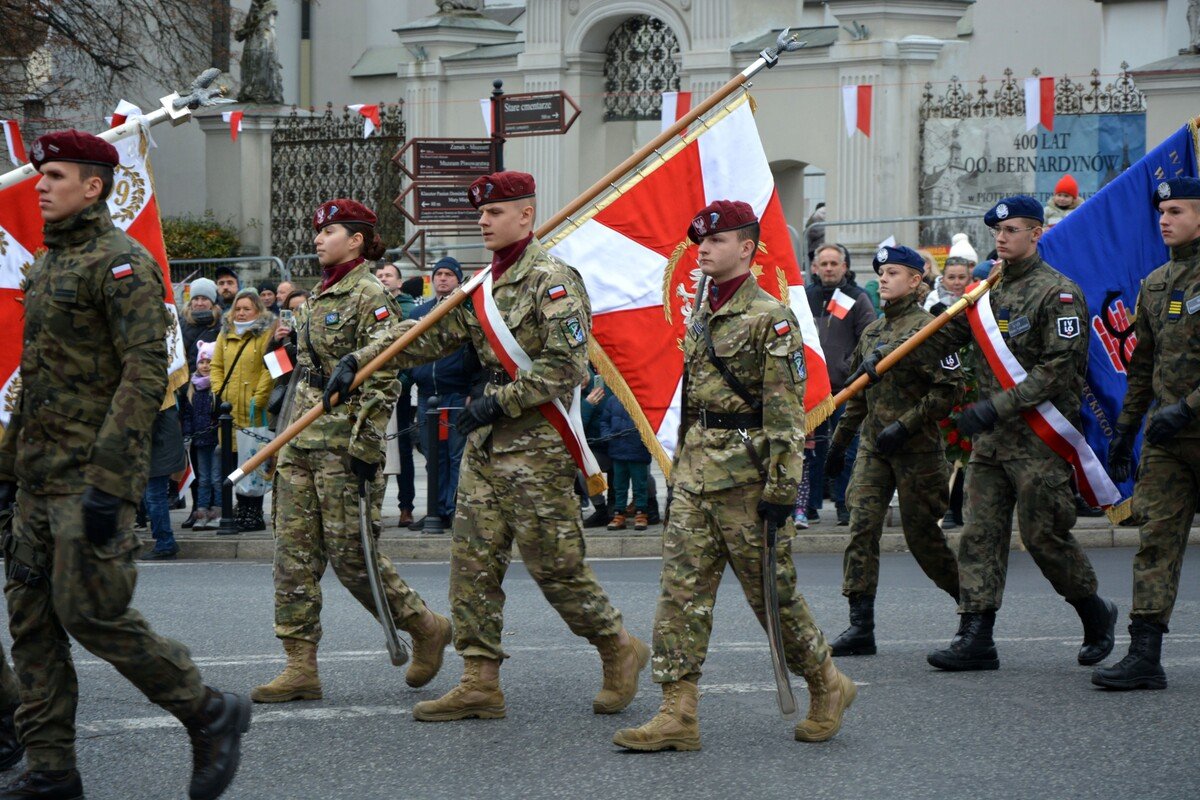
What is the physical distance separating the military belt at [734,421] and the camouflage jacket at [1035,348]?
71.0 inches

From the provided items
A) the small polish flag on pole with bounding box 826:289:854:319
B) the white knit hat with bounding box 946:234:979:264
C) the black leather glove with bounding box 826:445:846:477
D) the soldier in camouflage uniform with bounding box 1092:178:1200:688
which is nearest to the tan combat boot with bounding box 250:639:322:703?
the black leather glove with bounding box 826:445:846:477

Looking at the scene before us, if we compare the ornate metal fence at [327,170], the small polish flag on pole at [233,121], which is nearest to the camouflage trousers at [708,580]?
the ornate metal fence at [327,170]

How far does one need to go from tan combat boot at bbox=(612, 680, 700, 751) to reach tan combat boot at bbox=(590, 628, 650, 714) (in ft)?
1.77

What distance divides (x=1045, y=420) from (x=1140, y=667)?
118 cm

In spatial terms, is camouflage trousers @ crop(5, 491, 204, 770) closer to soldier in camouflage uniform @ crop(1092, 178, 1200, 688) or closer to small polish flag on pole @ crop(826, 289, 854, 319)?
soldier in camouflage uniform @ crop(1092, 178, 1200, 688)

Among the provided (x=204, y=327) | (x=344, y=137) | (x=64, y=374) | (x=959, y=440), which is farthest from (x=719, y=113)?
(x=344, y=137)

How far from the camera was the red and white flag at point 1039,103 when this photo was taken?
19.2 metres

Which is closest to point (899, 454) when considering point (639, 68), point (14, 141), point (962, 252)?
point (14, 141)

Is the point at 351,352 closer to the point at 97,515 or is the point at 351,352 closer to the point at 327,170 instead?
the point at 97,515

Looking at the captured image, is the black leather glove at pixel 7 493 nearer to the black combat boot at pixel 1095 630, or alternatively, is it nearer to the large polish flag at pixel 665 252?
the large polish flag at pixel 665 252

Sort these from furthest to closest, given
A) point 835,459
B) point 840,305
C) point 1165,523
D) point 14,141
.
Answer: point 840,305, point 14,141, point 835,459, point 1165,523

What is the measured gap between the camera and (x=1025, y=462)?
Answer: 845 centimetres

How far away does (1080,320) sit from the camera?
8398mm

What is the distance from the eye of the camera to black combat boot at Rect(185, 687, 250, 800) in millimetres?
5910
